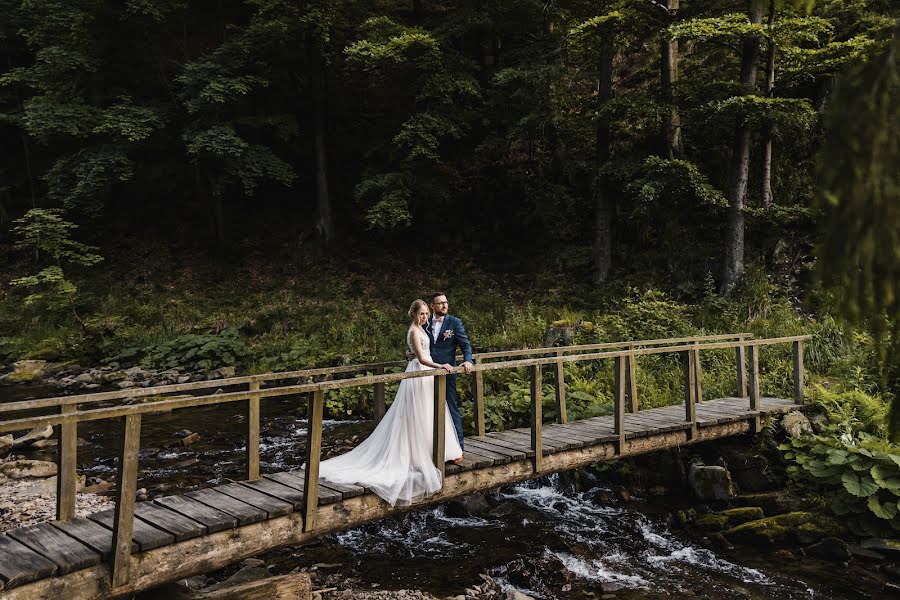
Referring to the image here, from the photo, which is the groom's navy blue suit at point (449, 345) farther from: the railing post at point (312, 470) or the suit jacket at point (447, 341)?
the railing post at point (312, 470)

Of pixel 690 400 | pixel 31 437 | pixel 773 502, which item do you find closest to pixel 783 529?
pixel 773 502

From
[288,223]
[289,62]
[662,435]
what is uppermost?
[289,62]

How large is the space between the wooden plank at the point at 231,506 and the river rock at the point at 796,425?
312 inches

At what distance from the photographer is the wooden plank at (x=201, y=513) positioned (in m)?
5.13

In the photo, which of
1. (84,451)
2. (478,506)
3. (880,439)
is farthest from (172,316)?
(880,439)

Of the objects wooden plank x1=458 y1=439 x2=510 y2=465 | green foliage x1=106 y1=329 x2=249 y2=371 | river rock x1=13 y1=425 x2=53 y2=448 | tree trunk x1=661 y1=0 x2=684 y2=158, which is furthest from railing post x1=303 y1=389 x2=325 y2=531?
tree trunk x1=661 y1=0 x2=684 y2=158

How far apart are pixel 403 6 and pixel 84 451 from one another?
2338 centimetres

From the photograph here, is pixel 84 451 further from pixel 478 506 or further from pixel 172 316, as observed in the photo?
pixel 172 316

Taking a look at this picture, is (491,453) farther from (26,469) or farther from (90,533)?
(26,469)

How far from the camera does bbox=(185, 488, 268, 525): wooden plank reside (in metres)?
5.31

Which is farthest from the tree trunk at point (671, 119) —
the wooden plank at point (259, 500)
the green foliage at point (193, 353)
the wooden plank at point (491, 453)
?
the wooden plank at point (259, 500)

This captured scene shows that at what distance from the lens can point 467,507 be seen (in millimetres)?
8914

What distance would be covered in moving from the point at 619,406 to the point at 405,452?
3.18 meters

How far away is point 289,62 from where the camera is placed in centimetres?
2559
